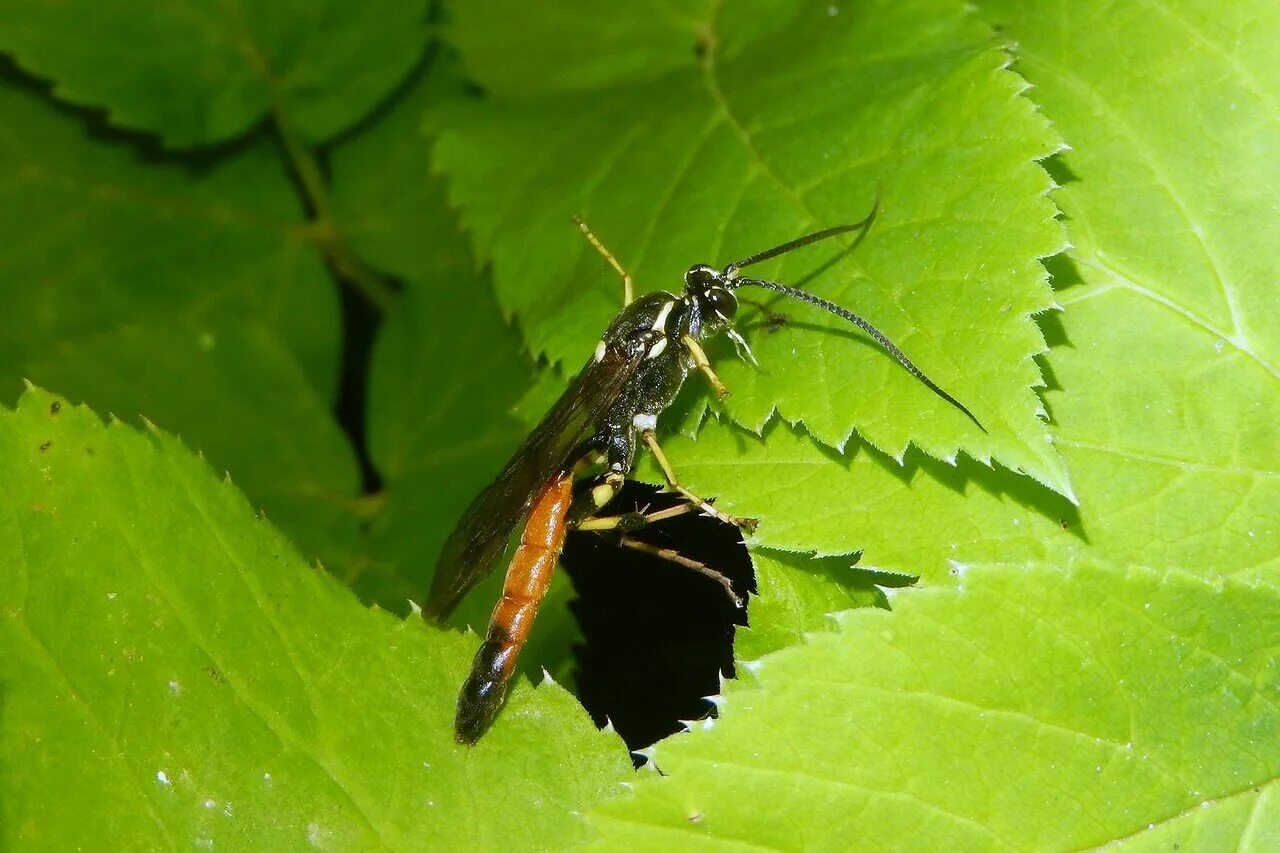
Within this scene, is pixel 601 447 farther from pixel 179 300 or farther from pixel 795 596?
pixel 179 300

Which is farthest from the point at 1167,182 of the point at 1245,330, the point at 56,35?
the point at 56,35

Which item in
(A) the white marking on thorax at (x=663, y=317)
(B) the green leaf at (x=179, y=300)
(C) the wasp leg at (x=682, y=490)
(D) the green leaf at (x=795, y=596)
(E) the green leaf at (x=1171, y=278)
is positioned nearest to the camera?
(E) the green leaf at (x=1171, y=278)

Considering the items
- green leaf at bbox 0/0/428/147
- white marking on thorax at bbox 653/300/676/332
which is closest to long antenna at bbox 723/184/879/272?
white marking on thorax at bbox 653/300/676/332

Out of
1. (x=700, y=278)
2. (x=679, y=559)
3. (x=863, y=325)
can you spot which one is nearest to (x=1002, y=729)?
(x=863, y=325)

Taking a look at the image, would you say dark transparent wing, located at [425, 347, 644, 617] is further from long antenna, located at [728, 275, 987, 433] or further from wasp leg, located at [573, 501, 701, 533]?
long antenna, located at [728, 275, 987, 433]

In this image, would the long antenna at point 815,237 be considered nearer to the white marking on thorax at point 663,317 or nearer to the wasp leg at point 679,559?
the white marking on thorax at point 663,317

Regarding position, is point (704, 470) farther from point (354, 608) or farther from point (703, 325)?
point (354, 608)

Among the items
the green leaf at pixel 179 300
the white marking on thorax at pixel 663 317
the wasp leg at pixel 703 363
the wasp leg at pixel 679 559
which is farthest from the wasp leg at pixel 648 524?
the green leaf at pixel 179 300
